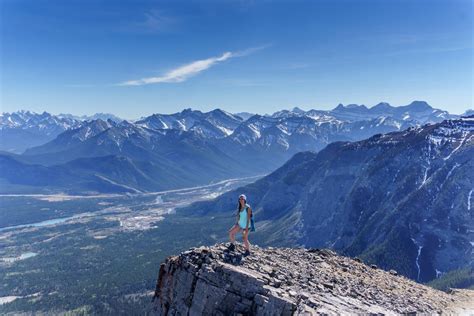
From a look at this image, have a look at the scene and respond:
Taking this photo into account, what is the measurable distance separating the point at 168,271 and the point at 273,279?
10.3 meters

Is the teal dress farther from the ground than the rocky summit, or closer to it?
farther from the ground

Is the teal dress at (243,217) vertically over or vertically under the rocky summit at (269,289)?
over

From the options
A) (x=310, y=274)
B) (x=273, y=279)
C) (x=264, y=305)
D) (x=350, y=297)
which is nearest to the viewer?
(x=264, y=305)

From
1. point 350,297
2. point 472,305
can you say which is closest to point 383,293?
point 350,297

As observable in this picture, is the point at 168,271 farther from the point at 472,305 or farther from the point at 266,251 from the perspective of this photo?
the point at 472,305

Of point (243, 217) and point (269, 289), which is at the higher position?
point (243, 217)

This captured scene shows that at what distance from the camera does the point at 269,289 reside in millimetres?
34344

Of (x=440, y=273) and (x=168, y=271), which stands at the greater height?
(x=168, y=271)

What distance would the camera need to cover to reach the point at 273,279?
36281mm

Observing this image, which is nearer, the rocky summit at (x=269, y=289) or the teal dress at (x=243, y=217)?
the rocky summit at (x=269, y=289)

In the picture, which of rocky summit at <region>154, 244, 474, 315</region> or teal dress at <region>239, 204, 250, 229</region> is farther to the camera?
teal dress at <region>239, 204, 250, 229</region>

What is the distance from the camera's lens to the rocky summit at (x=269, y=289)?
113ft

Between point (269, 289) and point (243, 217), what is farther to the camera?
point (243, 217)

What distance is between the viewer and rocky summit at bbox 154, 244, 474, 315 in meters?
34.4
